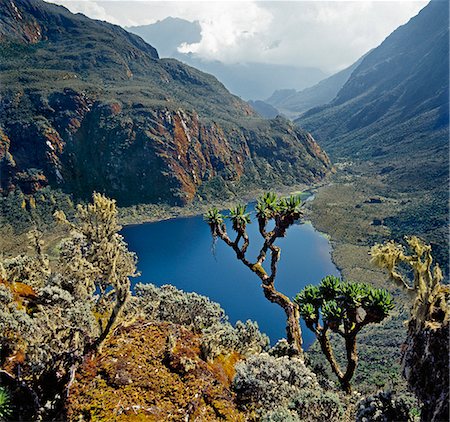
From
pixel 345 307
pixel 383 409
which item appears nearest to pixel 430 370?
pixel 383 409

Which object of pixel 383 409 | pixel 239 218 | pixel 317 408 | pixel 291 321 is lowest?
pixel 383 409

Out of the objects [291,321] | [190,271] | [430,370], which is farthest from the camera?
[190,271]

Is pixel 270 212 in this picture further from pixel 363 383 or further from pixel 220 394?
pixel 363 383

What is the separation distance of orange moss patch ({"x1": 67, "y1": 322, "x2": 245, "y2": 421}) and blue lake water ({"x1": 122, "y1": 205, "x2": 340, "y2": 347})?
161 ft

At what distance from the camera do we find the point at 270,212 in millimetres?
27516

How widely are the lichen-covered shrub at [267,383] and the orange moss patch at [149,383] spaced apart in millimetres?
683

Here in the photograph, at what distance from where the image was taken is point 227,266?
9844 cm

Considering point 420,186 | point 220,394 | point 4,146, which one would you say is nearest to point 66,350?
point 220,394

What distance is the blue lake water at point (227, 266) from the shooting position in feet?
242

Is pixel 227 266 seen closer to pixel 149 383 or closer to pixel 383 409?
pixel 149 383

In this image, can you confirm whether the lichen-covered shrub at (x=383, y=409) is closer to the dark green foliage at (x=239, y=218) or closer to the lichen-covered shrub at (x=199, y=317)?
Answer: the lichen-covered shrub at (x=199, y=317)

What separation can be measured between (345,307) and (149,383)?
1293 centimetres

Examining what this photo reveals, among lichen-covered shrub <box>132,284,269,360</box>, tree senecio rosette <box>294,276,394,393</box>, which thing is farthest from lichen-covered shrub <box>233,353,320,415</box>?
tree senecio rosette <box>294,276,394,393</box>

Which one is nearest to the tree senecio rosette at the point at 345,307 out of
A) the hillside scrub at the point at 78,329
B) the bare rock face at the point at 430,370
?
the hillside scrub at the point at 78,329
